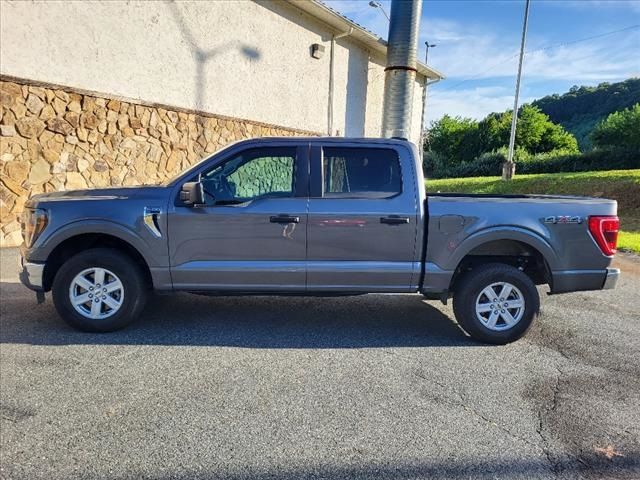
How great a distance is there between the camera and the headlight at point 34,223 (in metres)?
4.52

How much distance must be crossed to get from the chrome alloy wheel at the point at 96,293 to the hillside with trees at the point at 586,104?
66.8 metres

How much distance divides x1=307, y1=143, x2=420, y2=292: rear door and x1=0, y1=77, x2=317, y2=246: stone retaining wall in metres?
5.85

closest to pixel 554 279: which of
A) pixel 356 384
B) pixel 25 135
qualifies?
pixel 356 384

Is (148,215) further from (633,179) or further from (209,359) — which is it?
(633,179)

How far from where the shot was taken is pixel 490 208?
→ 4.58m

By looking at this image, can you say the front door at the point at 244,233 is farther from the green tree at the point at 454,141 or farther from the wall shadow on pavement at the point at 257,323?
the green tree at the point at 454,141

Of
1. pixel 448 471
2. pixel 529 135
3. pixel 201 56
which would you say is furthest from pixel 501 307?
pixel 529 135

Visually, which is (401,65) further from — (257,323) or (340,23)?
(257,323)

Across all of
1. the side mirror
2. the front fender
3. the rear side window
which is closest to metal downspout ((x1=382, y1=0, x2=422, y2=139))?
the rear side window

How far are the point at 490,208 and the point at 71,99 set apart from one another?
751 centimetres

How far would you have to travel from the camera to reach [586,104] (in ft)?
236

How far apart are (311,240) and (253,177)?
0.89 meters

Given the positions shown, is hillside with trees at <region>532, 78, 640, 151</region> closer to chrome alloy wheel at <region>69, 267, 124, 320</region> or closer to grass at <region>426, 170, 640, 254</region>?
grass at <region>426, 170, 640, 254</region>

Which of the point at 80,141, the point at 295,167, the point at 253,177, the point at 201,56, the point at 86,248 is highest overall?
the point at 201,56
